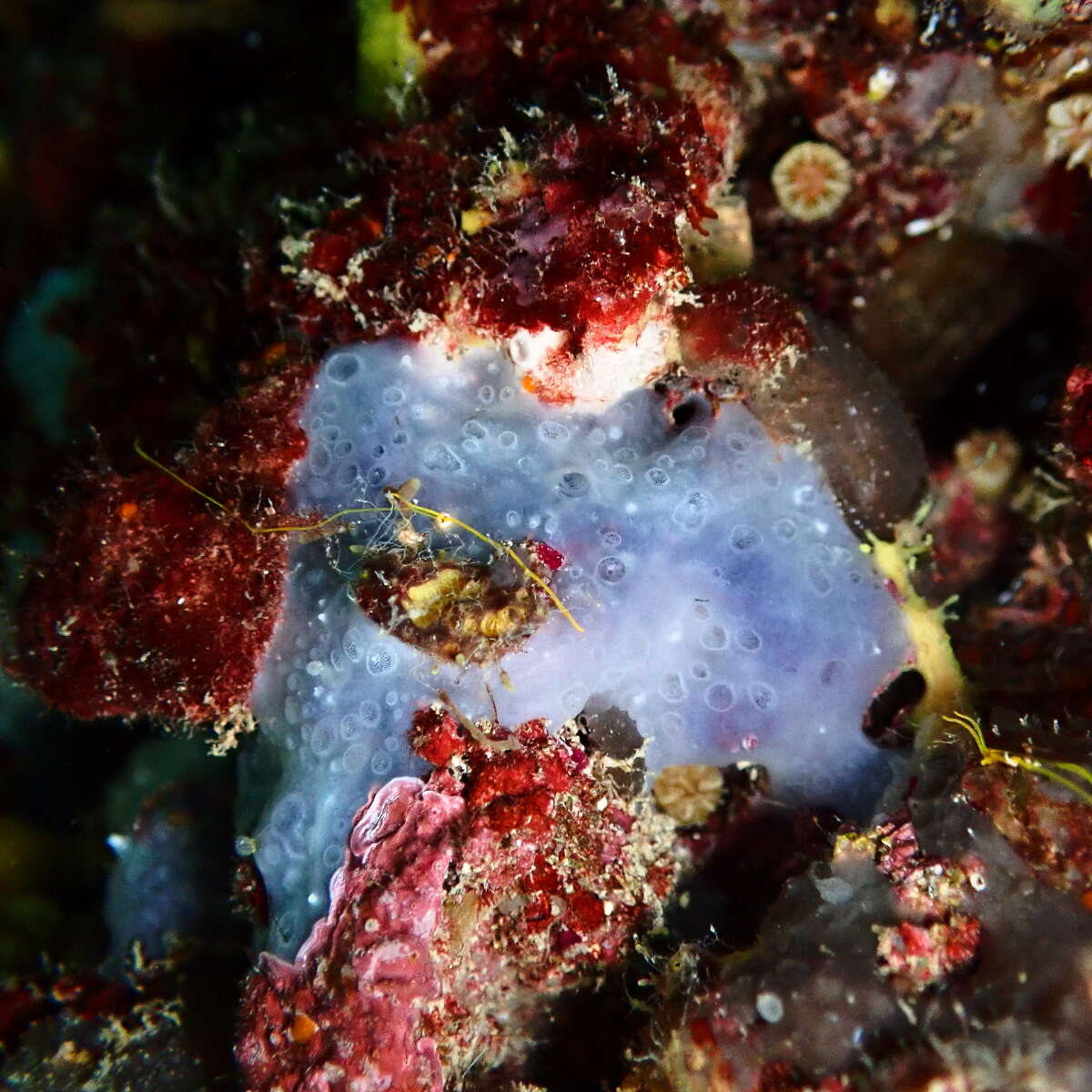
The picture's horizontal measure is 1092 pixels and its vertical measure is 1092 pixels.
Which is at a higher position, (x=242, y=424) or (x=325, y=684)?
(x=242, y=424)

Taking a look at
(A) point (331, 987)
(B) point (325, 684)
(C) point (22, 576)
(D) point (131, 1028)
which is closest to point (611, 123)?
(B) point (325, 684)

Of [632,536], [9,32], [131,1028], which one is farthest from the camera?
[9,32]

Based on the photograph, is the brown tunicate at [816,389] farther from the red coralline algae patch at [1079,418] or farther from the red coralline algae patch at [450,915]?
the red coralline algae patch at [450,915]

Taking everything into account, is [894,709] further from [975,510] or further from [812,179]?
[812,179]

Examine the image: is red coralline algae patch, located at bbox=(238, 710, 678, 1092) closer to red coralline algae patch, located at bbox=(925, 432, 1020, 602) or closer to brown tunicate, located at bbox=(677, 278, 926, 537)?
brown tunicate, located at bbox=(677, 278, 926, 537)

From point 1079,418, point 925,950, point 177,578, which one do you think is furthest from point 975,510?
point 177,578

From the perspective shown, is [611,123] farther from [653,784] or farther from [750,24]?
[653,784]

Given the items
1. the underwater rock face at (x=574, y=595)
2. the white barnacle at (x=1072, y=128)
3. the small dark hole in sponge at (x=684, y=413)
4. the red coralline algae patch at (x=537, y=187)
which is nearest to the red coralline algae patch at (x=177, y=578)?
the underwater rock face at (x=574, y=595)
